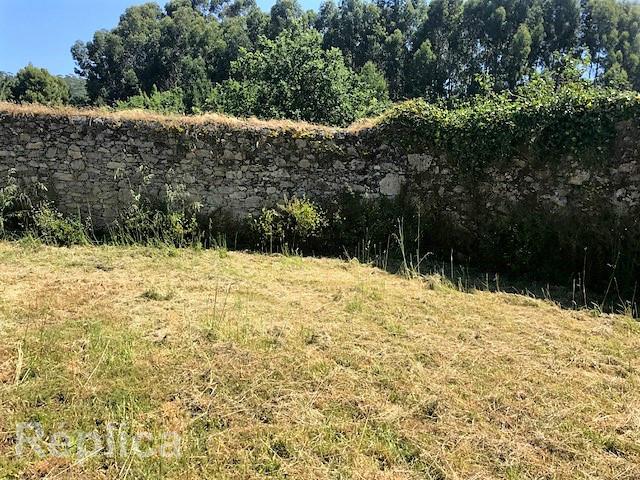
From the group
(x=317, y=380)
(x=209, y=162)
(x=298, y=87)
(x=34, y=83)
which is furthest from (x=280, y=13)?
(x=317, y=380)

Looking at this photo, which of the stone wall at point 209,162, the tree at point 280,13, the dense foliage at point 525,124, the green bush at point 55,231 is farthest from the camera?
the tree at point 280,13

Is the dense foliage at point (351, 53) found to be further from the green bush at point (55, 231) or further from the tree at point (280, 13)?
the green bush at point (55, 231)

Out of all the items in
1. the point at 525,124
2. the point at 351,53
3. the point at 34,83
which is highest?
the point at 351,53

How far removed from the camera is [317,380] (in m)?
3.09

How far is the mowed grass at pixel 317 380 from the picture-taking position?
2389 mm

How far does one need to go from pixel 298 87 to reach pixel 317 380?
13.0 metres

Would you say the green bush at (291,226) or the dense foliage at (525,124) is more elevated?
the dense foliage at (525,124)

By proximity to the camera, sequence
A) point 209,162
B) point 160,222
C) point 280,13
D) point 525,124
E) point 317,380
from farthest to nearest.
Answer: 1. point 280,13
2. point 209,162
3. point 160,222
4. point 525,124
5. point 317,380

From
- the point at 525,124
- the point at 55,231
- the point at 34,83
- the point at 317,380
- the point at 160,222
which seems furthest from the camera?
the point at 34,83

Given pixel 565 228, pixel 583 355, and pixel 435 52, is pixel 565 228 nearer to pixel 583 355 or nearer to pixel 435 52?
pixel 583 355

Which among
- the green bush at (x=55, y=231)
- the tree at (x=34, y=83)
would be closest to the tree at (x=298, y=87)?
the green bush at (x=55, y=231)

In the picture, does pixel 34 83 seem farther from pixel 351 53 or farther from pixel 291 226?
pixel 291 226

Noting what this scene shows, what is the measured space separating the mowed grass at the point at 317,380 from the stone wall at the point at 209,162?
2750mm

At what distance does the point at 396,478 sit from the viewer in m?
2.26
